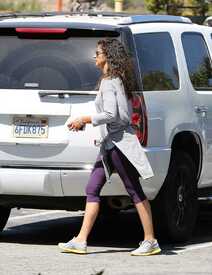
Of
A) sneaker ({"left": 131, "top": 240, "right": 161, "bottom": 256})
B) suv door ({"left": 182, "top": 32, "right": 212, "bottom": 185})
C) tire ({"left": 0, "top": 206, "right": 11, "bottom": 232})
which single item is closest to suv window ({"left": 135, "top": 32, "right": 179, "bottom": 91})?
suv door ({"left": 182, "top": 32, "right": 212, "bottom": 185})

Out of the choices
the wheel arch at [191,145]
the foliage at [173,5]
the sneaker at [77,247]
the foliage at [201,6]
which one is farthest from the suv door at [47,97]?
the foliage at [201,6]

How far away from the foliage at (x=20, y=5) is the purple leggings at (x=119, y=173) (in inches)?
1834

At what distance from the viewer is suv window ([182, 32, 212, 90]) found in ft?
33.2

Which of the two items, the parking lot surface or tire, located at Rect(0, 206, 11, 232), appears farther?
tire, located at Rect(0, 206, 11, 232)

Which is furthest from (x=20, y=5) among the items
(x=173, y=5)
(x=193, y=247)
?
(x=193, y=247)

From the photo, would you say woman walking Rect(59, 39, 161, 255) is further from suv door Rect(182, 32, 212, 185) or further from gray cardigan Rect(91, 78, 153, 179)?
suv door Rect(182, 32, 212, 185)

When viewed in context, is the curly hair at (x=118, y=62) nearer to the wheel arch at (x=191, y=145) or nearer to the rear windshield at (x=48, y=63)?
the rear windshield at (x=48, y=63)

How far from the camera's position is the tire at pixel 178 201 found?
9445mm

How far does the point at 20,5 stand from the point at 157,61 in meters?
49.1

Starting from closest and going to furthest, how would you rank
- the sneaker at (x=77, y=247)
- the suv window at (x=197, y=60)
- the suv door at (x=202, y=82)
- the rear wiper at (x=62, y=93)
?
the rear wiper at (x=62, y=93) → the sneaker at (x=77, y=247) → the suv door at (x=202, y=82) → the suv window at (x=197, y=60)

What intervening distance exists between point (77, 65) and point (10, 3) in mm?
49790

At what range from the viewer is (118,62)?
880 centimetres

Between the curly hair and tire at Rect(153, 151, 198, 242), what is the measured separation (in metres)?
0.99

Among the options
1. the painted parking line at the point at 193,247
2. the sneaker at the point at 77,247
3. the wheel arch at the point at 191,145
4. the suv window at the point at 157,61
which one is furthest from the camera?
the wheel arch at the point at 191,145
